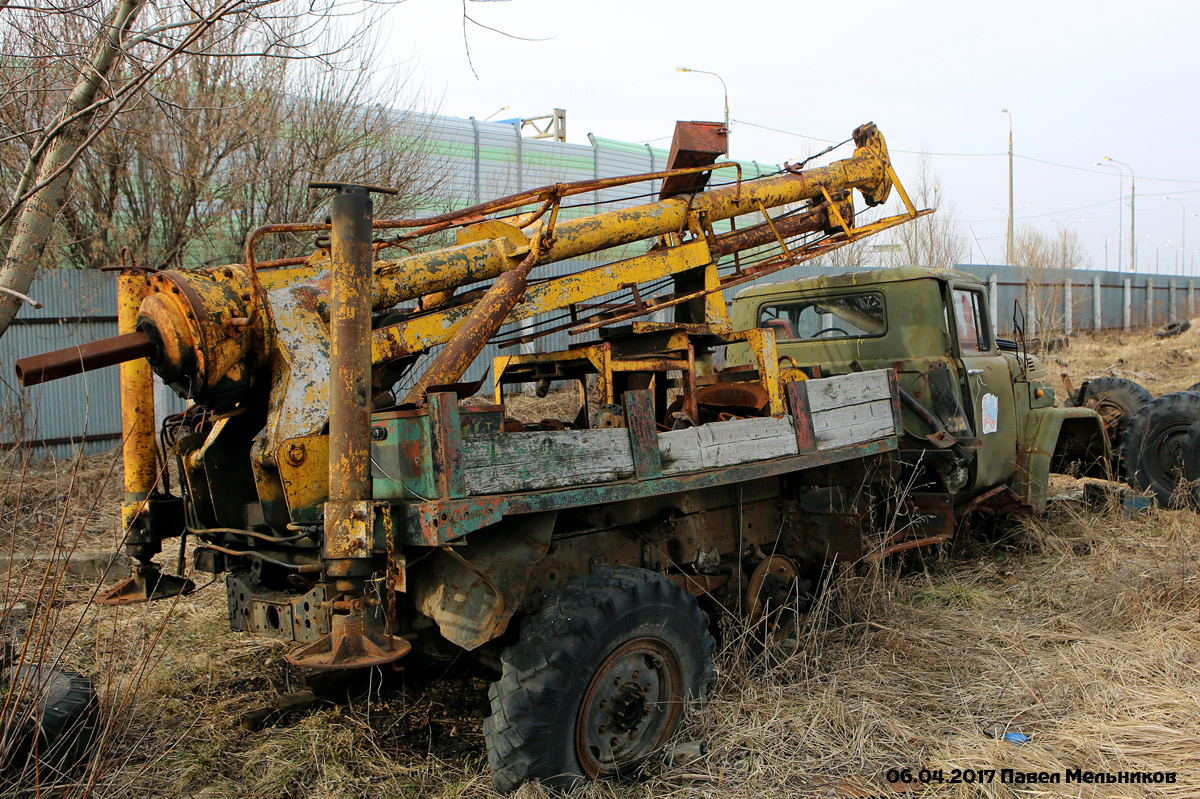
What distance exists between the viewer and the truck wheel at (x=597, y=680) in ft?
9.93

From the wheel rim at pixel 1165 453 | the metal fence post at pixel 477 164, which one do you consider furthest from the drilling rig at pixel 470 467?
the metal fence post at pixel 477 164

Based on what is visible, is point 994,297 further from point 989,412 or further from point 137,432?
point 137,432

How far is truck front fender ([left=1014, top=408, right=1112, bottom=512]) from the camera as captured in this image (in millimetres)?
6355

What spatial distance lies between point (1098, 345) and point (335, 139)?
19.3 meters

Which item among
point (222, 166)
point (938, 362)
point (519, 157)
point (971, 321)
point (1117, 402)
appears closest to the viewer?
point (938, 362)

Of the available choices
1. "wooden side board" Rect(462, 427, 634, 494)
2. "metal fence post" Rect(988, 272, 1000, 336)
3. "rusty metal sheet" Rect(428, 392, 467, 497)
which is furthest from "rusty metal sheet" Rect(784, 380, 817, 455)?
"metal fence post" Rect(988, 272, 1000, 336)

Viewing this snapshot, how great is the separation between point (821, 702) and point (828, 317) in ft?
11.1

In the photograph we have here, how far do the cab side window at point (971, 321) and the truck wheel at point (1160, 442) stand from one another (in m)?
2.17

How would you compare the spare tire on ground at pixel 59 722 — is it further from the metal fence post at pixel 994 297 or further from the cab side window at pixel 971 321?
the metal fence post at pixel 994 297

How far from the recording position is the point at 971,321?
6.11 metres

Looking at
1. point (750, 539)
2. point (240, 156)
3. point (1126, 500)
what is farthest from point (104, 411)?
point (1126, 500)

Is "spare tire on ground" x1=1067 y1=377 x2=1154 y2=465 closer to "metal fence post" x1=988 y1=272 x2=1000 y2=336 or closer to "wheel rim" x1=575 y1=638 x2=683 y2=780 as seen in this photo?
"wheel rim" x1=575 y1=638 x2=683 y2=780

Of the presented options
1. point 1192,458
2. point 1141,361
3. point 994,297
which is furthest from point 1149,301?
point 1192,458

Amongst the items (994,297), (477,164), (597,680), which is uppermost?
(477,164)
